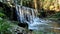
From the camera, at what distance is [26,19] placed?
20.8m

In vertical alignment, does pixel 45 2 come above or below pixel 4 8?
below

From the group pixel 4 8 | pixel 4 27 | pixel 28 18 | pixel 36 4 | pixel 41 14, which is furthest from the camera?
pixel 36 4

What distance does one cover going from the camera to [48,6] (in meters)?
44.9

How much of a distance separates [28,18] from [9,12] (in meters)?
4.02

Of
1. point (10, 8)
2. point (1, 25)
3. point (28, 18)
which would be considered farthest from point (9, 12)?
point (1, 25)

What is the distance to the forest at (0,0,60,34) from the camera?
1178 cm

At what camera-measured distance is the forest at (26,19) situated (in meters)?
11.8

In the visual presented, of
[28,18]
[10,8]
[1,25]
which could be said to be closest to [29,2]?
[28,18]

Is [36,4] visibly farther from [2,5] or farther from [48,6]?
[2,5]

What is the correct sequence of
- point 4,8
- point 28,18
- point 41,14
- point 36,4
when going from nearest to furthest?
point 4,8 → point 28,18 → point 41,14 → point 36,4

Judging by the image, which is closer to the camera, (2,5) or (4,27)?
(4,27)

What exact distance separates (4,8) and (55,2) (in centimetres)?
2786

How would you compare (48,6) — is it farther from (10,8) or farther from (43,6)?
(10,8)

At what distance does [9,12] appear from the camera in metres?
17.8
